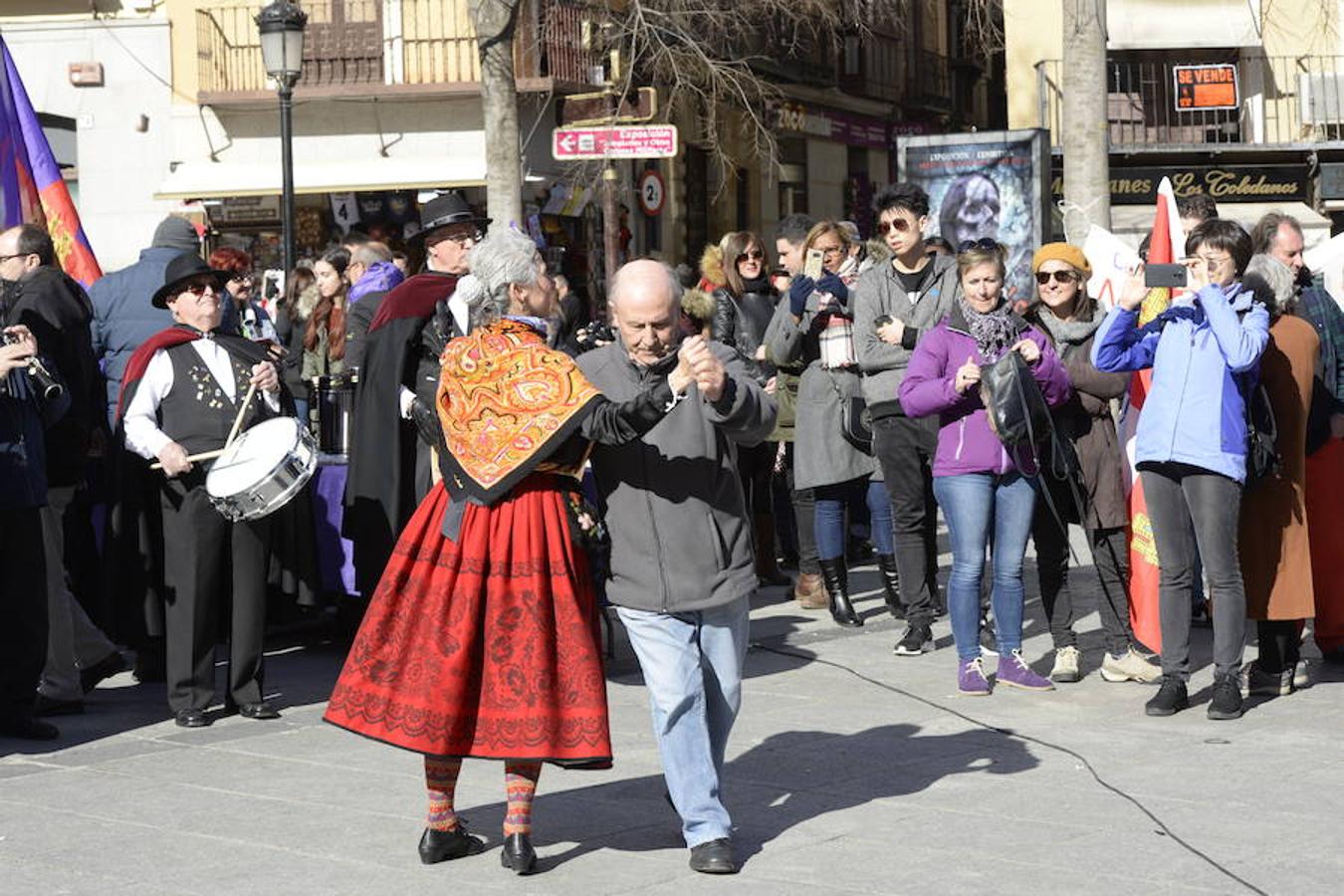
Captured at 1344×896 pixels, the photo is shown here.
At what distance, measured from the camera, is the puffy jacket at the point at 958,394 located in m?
9.24

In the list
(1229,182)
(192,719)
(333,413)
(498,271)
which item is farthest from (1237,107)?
(498,271)

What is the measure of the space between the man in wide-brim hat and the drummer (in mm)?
566

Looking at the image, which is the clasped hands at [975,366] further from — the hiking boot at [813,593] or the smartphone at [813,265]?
the hiking boot at [813,593]

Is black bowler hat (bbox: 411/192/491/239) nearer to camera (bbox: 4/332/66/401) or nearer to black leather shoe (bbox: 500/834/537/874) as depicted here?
camera (bbox: 4/332/66/401)

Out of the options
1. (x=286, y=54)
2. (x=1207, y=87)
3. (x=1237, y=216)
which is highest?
(x=1207, y=87)

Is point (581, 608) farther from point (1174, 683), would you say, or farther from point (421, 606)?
point (1174, 683)

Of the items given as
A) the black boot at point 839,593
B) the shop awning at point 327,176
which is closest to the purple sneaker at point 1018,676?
the black boot at point 839,593

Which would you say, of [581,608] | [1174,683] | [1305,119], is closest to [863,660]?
[1174,683]

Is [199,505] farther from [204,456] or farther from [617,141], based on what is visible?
[617,141]

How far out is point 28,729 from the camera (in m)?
8.82

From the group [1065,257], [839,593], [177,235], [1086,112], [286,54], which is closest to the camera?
[1065,257]

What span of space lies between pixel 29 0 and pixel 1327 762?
80.7 ft

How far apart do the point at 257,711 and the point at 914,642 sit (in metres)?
3.03

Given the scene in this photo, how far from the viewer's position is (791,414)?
A: 12539 millimetres
